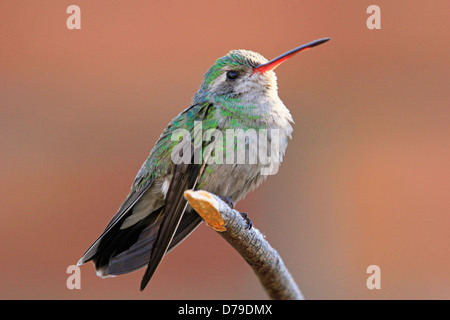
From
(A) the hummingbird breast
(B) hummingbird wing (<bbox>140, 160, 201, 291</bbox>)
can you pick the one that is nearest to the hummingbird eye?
(A) the hummingbird breast

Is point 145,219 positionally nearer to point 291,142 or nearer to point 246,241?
point 246,241

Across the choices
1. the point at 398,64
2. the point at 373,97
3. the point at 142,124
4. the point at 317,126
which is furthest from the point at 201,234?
the point at 398,64

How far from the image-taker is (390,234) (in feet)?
14.0

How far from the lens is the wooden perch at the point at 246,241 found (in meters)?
1.51

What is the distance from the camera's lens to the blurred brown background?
13.7 ft

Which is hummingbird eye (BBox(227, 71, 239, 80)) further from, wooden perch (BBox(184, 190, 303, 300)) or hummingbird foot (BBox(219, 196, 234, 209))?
wooden perch (BBox(184, 190, 303, 300))

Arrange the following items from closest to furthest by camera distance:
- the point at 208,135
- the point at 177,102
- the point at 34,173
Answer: the point at 208,135
the point at 34,173
the point at 177,102

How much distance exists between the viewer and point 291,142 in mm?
4418

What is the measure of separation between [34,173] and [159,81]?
126cm

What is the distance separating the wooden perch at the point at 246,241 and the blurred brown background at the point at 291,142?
219 centimetres

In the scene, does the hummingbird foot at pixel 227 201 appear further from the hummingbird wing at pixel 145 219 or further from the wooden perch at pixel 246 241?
the wooden perch at pixel 246 241

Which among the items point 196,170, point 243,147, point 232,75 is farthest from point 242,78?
point 196,170

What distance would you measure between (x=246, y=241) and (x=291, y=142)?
2.80 metres

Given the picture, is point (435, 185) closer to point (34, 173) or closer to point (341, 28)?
point (341, 28)
